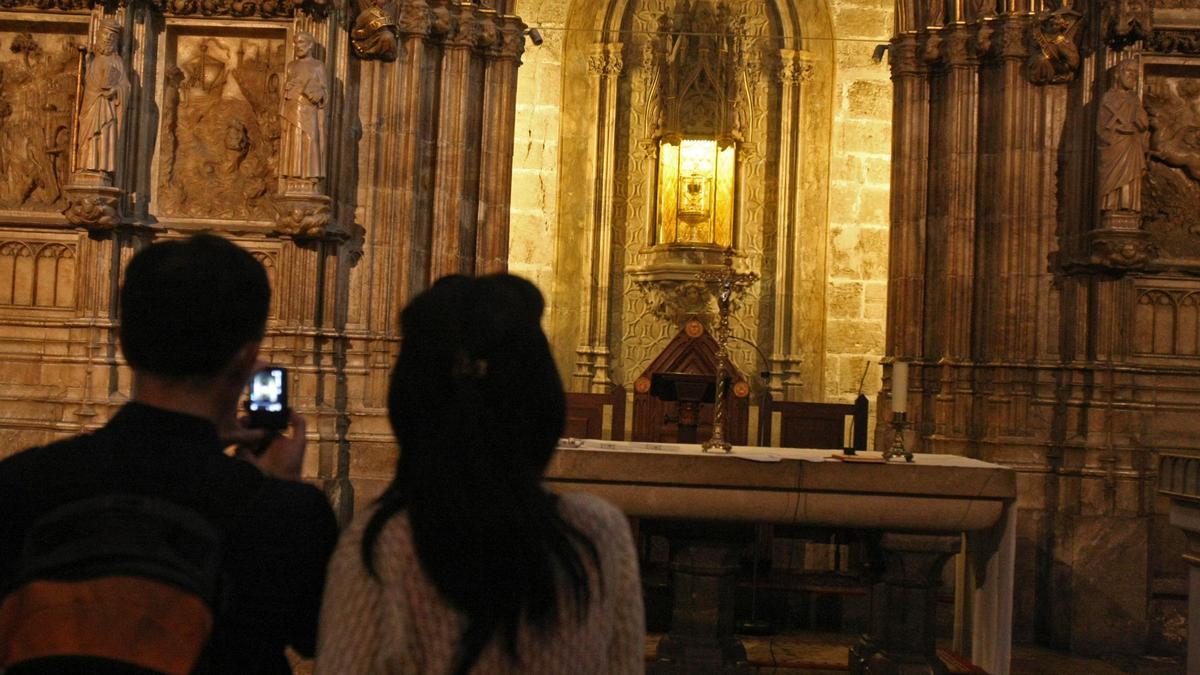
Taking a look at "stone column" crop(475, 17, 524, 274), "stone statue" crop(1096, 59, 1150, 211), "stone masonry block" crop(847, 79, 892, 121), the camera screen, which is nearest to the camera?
the camera screen

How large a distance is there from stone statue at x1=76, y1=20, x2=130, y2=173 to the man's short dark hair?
268 inches

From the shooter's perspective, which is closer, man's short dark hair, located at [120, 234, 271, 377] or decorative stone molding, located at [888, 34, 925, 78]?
man's short dark hair, located at [120, 234, 271, 377]

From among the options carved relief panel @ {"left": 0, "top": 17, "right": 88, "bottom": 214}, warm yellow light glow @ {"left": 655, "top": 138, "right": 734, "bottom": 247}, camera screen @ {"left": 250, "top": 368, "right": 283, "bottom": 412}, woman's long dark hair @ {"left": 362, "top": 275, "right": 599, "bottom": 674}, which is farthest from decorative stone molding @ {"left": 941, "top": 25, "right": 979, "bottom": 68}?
woman's long dark hair @ {"left": 362, "top": 275, "right": 599, "bottom": 674}

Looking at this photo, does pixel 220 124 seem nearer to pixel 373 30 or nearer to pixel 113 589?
pixel 373 30

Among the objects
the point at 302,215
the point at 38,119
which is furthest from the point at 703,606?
the point at 38,119

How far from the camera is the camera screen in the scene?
2.19m

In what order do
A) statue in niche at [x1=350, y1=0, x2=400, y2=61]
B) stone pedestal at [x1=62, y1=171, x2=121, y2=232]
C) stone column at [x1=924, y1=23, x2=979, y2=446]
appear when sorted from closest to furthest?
stone pedestal at [x1=62, y1=171, x2=121, y2=232], statue in niche at [x1=350, y1=0, x2=400, y2=61], stone column at [x1=924, y1=23, x2=979, y2=446]

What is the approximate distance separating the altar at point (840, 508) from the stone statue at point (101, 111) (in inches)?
162

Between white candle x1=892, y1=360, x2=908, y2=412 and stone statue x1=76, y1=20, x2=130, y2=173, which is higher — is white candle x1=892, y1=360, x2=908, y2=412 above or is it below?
below

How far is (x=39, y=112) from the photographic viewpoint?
27.1 feet

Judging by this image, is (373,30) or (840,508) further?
(373,30)

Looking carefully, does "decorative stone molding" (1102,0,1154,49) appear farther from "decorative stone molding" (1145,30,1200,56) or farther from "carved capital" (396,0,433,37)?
"carved capital" (396,0,433,37)

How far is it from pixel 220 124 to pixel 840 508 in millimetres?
5135

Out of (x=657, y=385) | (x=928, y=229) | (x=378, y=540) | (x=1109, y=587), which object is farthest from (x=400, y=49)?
(x=378, y=540)
